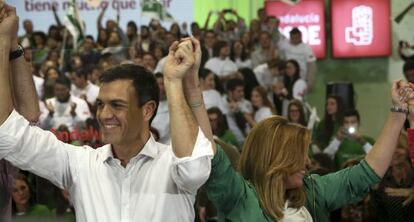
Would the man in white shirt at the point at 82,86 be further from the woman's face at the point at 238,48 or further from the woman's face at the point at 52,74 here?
the woman's face at the point at 238,48

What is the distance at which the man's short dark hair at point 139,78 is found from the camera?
2.03m

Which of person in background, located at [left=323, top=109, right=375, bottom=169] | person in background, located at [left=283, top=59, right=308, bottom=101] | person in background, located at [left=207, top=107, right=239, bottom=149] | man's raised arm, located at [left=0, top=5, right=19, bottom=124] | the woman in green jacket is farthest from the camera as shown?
person in background, located at [left=283, top=59, right=308, bottom=101]

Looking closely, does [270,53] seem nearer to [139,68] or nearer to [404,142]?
[404,142]

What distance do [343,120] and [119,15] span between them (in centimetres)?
199

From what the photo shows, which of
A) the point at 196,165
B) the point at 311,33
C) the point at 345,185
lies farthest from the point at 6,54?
the point at 311,33

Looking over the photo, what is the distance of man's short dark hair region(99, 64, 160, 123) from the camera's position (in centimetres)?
203

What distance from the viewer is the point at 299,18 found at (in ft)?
23.5

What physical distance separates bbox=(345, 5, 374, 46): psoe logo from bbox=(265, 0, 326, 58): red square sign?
0.81ft

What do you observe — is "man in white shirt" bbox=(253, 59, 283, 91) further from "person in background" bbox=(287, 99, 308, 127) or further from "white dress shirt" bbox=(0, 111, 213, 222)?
"white dress shirt" bbox=(0, 111, 213, 222)

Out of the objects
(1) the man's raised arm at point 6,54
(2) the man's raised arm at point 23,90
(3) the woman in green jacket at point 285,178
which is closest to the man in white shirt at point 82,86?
(3) the woman in green jacket at point 285,178

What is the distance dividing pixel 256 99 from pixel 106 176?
3953mm

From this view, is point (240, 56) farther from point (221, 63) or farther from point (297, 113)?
point (297, 113)

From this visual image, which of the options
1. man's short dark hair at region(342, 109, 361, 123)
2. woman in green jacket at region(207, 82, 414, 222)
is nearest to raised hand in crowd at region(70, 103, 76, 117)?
man's short dark hair at region(342, 109, 361, 123)

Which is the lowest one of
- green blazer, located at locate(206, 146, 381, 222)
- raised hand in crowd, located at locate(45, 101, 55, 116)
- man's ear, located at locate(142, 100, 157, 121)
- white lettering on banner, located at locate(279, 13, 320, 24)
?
raised hand in crowd, located at locate(45, 101, 55, 116)
